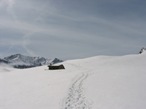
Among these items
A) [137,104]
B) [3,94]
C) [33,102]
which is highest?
[3,94]

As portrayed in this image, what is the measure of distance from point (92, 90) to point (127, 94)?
153 inches

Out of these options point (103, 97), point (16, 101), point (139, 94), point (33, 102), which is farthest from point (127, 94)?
point (16, 101)

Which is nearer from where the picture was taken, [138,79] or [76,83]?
[76,83]

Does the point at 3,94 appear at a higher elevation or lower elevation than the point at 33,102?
higher

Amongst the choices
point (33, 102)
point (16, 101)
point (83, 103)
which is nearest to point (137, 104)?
point (83, 103)

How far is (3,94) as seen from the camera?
24438mm

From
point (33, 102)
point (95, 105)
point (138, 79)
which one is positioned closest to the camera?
point (95, 105)

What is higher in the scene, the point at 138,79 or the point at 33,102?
the point at 138,79

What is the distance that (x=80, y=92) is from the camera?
23.5m

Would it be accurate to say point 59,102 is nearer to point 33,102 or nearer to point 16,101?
point 33,102

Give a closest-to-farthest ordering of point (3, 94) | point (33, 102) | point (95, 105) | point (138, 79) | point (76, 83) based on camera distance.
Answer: point (95, 105)
point (33, 102)
point (3, 94)
point (76, 83)
point (138, 79)

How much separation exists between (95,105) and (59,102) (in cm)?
326

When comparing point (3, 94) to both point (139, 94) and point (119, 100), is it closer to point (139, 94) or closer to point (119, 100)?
point (119, 100)

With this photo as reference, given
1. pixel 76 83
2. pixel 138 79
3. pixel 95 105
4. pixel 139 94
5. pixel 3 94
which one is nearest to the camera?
pixel 95 105
